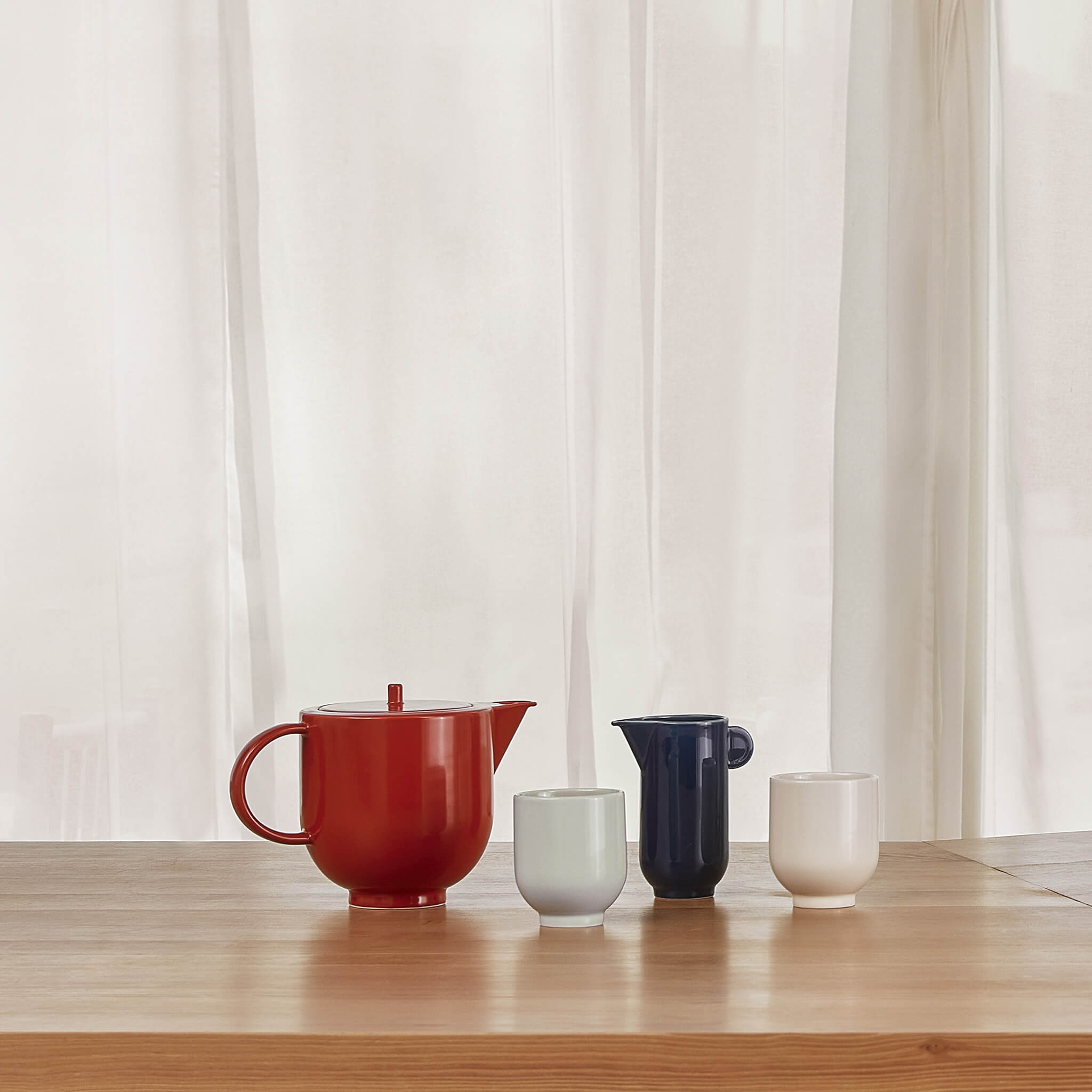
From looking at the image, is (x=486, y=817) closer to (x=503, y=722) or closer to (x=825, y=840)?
(x=503, y=722)

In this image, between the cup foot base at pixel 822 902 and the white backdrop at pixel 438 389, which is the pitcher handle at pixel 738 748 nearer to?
the cup foot base at pixel 822 902

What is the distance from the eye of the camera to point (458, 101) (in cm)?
200

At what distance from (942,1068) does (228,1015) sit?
Answer: 328 millimetres

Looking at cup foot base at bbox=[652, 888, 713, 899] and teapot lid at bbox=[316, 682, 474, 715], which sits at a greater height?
teapot lid at bbox=[316, 682, 474, 715]

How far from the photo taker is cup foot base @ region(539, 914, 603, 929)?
768mm

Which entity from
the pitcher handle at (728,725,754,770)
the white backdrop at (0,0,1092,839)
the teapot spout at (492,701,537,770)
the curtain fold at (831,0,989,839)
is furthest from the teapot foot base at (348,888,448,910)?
the curtain fold at (831,0,989,839)

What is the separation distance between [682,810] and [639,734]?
59 millimetres

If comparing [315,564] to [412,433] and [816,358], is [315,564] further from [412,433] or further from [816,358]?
[816,358]

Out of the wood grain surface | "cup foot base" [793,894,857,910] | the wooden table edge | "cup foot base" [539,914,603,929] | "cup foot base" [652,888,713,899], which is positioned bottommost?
the wood grain surface

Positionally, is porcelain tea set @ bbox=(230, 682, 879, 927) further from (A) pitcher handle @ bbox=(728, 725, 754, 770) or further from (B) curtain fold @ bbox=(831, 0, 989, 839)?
(B) curtain fold @ bbox=(831, 0, 989, 839)

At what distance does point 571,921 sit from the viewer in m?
0.77

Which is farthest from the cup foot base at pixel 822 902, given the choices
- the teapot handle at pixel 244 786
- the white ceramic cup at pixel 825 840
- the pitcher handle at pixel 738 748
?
the teapot handle at pixel 244 786

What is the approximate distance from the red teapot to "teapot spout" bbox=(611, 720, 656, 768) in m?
0.10

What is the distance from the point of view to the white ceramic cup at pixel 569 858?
2.51 ft
